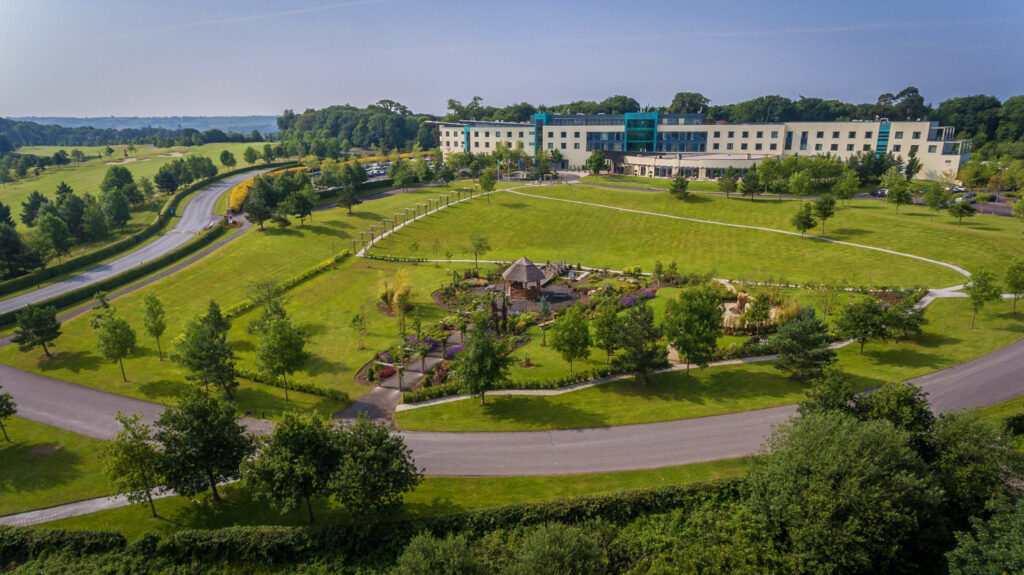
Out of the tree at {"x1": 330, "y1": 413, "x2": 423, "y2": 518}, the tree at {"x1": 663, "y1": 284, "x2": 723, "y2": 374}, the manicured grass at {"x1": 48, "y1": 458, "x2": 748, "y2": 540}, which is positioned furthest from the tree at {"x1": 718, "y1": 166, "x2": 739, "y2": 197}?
the tree at {"x1": 330, "y1": 413, "x2": 423, "y2": 518}

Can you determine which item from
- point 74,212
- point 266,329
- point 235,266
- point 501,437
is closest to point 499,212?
point 235,266

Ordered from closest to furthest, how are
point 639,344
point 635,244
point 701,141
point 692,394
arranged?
point 692,394 < point 639,344 < point 635,244 < point 701,141

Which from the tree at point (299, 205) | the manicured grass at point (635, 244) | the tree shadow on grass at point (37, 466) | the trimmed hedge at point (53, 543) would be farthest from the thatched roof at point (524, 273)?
the tree at point (299, 205)

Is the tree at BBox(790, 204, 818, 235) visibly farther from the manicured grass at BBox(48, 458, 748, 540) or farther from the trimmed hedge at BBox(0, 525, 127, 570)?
the trimmed hedge at BBox(0, 525, 127, 570)

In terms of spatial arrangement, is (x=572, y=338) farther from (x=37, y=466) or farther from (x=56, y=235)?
(x=56, y=235)

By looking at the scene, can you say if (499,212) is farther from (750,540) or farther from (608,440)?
(750,540)

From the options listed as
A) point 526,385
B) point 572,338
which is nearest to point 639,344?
point 572,338
